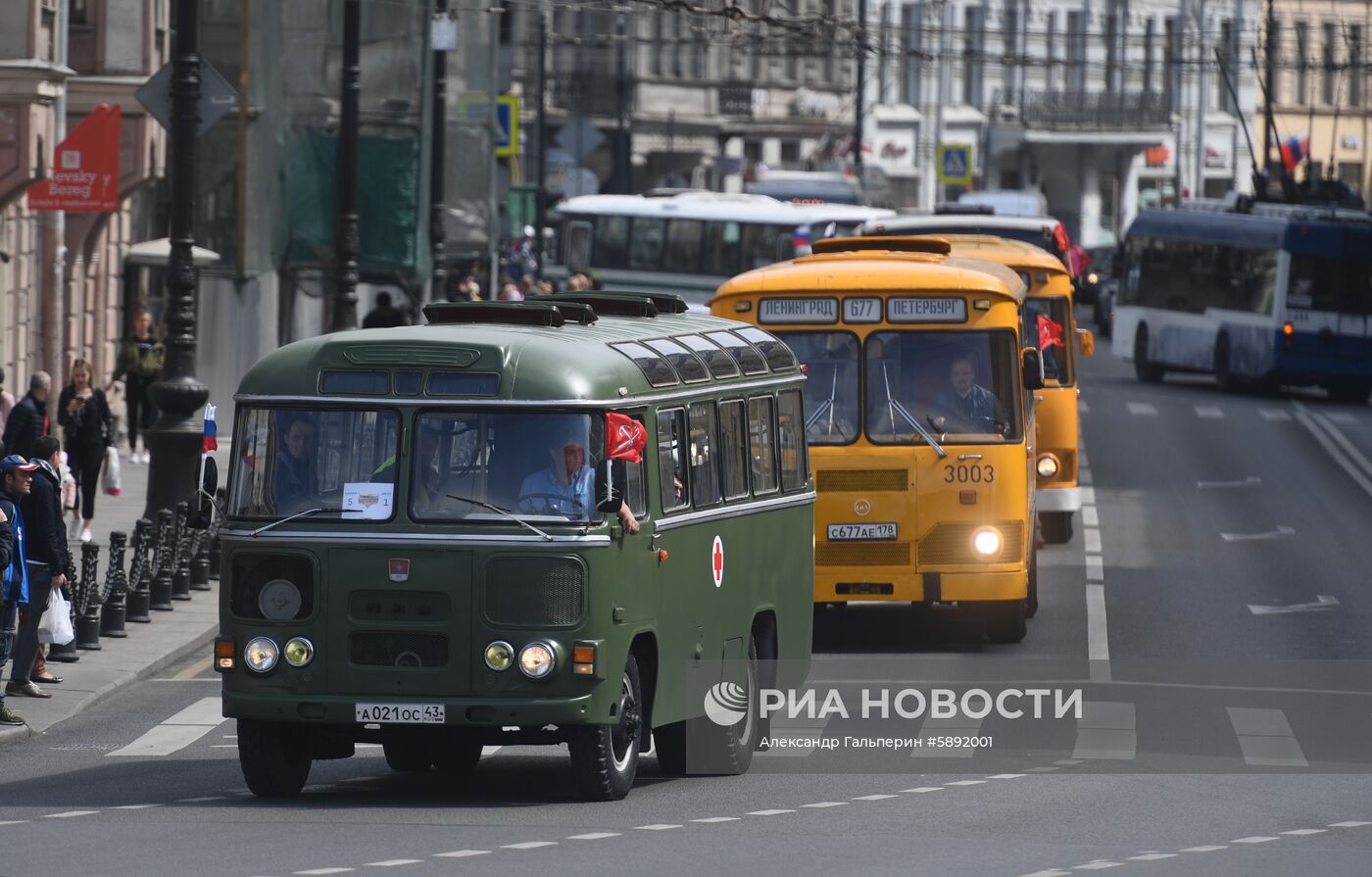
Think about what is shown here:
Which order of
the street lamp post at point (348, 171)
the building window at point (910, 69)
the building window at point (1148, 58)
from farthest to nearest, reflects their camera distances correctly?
the building window at point (1148, 58) → the building window at point (910, 69) → the street lamp post at point (348, 171)

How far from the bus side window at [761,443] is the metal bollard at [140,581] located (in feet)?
22.7

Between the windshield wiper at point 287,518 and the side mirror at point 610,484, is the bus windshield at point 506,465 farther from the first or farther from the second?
the windshield wiper at point 287,518

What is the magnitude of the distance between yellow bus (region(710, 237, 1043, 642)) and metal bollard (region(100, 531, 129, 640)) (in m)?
4.90

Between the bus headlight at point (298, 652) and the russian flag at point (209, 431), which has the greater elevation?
the russian flag at point (209, 431)

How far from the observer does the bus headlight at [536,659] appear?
41.0 feet

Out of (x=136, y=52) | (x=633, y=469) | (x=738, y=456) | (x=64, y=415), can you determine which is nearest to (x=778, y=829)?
(x=633, y=469)

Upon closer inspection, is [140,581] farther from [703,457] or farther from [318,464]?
[318,464]

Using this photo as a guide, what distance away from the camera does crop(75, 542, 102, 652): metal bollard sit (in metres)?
19.3

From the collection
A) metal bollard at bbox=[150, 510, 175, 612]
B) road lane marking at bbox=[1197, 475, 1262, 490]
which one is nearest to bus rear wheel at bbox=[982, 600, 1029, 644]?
metal bollard at bbox=[150, 510, 175, 612]

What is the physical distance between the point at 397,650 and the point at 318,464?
93cm

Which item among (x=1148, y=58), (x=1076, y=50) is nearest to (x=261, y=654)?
(x=1148, y=58)

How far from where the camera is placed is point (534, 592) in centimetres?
1253

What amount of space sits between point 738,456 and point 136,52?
20.2 m

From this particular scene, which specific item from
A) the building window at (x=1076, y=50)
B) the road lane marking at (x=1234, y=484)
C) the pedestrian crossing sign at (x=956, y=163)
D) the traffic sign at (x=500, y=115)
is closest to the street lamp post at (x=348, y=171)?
the road lane marking at (x=1234, y=484)
